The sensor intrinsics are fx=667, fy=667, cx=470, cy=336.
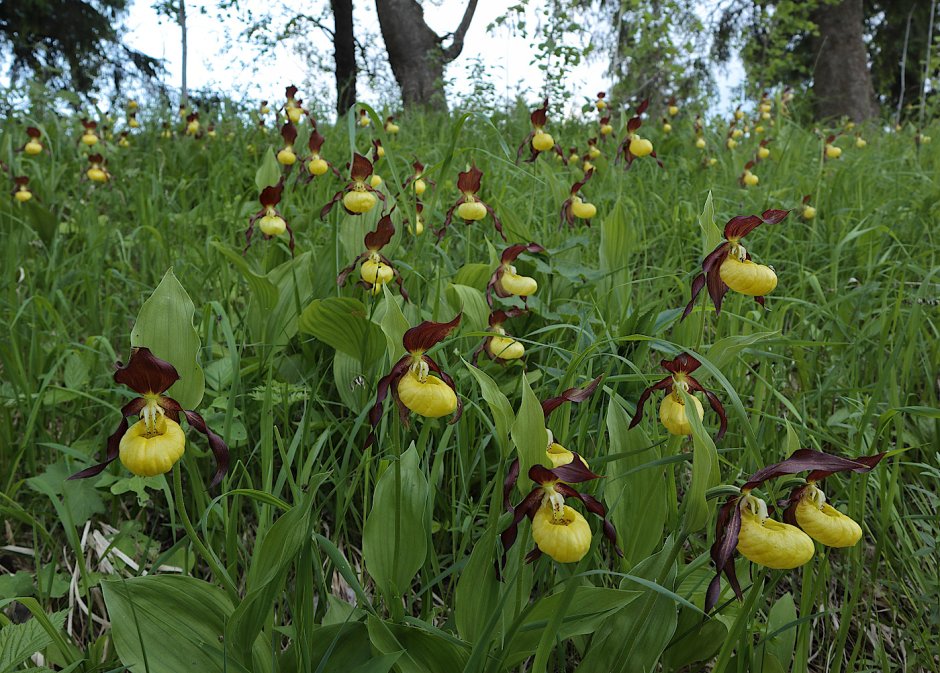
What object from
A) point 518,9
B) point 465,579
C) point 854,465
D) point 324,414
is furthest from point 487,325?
point 518,9

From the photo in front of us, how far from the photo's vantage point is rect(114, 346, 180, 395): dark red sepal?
2.98 ft

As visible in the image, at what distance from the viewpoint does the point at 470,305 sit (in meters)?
1.86

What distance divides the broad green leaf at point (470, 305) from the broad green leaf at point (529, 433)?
3.00 feet

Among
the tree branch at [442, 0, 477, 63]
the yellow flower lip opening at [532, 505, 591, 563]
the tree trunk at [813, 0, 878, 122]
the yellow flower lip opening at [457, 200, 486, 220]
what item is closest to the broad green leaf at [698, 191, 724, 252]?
the yellow flower lip opening at [532, 505, 591, 563]

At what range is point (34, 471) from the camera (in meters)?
1.61

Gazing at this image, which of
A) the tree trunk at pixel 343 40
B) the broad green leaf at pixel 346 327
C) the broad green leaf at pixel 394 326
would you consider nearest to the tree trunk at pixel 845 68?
the tree trunk at pixel 343 40

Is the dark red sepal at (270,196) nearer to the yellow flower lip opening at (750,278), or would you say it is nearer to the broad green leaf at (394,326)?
the broad green leaf at (394,326)

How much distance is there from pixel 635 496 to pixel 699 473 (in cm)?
34

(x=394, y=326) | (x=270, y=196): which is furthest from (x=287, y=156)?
(x=394, y=326)

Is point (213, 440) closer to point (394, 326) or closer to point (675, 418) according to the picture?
point (394, 326)

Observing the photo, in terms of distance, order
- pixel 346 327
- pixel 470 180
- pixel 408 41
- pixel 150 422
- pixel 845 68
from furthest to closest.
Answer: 1. pixel 408 41
2. pixel 845 68
3. pixel 470 180
4. pixel 346 327
5. pixel 150 422

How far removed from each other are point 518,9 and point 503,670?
187 inches

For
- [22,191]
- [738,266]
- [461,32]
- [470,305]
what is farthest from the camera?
[461,32]

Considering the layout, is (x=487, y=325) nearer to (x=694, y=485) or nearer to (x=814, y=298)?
(x=694, y=485)
